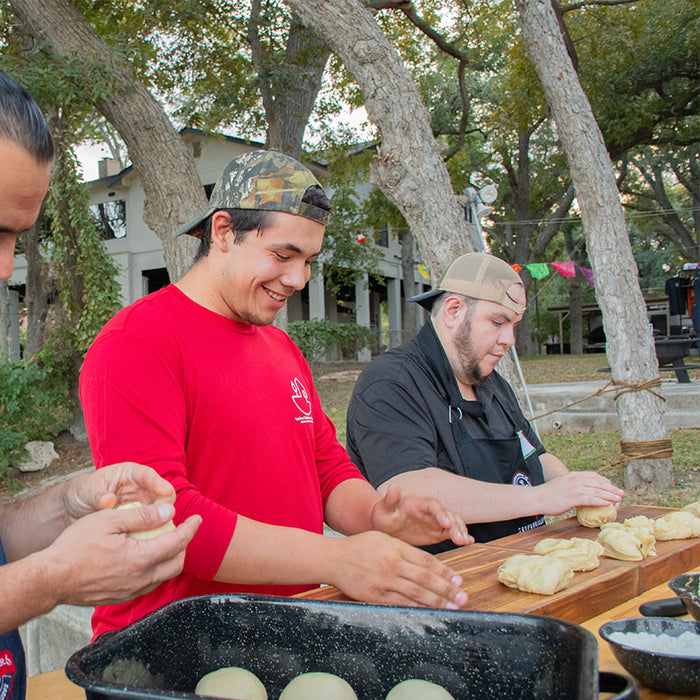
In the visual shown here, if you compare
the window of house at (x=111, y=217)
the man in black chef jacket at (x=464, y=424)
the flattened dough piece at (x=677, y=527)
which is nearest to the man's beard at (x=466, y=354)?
the man in black chef jacket at (x=464, y=424)

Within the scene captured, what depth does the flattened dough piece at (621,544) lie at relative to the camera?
2.17 m

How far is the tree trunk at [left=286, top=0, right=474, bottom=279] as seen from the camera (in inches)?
211

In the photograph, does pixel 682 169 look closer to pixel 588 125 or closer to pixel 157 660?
pixel 588 125

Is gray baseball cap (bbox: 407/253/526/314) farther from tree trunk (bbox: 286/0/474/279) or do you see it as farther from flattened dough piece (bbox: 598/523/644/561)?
tree trunk (bbox: 286/0/474/279)

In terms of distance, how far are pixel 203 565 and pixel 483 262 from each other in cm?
201

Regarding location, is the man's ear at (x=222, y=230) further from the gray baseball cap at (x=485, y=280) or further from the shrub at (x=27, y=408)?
the shrub at (x=27, y=408)

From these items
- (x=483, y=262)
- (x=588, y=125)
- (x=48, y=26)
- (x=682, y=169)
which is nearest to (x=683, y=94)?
(x=682, y=169)

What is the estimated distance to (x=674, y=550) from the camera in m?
2.29

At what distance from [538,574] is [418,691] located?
1.01 m

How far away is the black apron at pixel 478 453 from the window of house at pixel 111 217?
25813mm

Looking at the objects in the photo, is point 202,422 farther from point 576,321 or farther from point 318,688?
point 576,321

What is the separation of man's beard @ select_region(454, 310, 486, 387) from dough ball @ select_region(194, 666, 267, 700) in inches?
87.3

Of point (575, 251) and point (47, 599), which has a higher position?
point (575, 251)

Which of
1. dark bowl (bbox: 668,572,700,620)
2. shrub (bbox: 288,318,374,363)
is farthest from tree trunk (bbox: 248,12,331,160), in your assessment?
dark bowl (bbox: 668,572,700,620)
